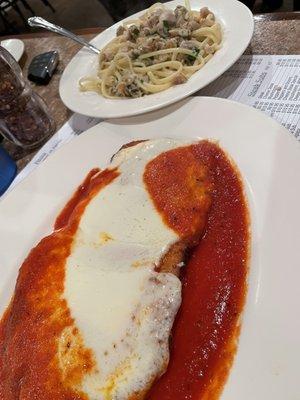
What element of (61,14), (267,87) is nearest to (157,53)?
(267,87)

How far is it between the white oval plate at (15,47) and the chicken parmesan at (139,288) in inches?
83.4

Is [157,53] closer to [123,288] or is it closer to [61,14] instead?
[123,288]

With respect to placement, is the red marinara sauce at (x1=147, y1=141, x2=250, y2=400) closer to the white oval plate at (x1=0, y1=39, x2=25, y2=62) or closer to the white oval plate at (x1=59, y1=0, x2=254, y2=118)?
the white oval plate at (x1=59, y1=0, x2=254, y2=118)

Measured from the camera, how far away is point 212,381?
1.49 m

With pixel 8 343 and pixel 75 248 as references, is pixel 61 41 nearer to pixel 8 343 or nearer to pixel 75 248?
pixel 75 248

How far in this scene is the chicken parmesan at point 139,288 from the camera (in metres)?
1.52

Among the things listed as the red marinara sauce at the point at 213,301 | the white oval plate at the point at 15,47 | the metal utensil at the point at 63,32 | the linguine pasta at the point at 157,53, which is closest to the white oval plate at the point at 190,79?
the linguine pasta at the point at 157,53

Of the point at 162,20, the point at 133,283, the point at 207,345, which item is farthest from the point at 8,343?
the point at 162,20

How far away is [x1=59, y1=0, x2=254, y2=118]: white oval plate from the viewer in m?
2.29

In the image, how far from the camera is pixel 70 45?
3559mm

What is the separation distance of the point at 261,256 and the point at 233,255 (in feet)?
0.42

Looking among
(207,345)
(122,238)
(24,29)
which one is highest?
(122,238)

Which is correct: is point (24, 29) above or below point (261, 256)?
below

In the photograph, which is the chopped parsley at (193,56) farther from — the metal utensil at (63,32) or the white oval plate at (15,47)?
the white oval plate at (15,47)
